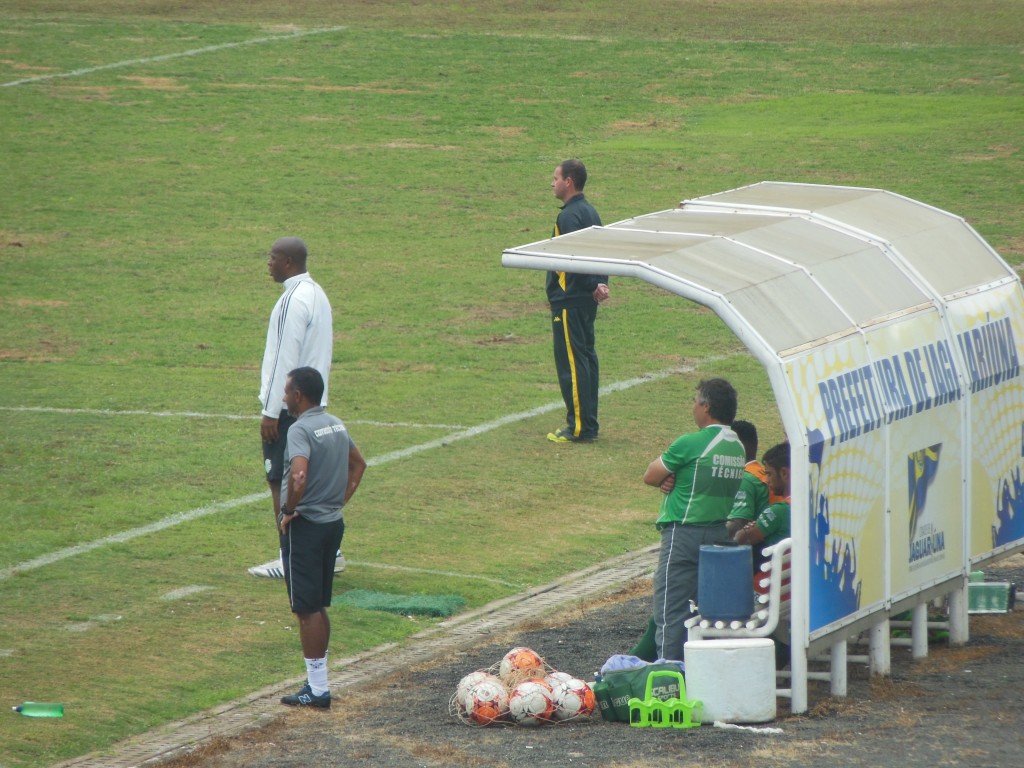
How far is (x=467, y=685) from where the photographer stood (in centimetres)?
917

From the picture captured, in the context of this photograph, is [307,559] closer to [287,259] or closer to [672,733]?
[672,733]

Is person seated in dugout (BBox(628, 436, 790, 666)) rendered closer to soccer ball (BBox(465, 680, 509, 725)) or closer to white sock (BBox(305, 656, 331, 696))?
soccer ball (BBox(465, 680, 509, 725))

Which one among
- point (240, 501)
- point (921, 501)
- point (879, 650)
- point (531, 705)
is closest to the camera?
point (531, 705)

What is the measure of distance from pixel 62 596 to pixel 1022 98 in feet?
92.3

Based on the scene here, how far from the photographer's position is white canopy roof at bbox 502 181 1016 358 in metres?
9.06

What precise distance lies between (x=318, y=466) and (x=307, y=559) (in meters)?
0.51

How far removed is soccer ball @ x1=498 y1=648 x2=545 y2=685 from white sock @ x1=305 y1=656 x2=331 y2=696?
3.18 feet

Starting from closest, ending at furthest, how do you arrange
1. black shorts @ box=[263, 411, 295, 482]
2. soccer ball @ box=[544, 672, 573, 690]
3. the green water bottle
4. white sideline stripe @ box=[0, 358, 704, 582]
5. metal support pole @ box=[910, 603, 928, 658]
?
the green water bottle
soccer ball @ box=[544, 672, 573, 690]
metal support pole @ box=[910, 603, 928, 658]
black shorts @ box=[263, 411, 295, 482]
white sideline stripe @ box=[0, 358, 704, 582]

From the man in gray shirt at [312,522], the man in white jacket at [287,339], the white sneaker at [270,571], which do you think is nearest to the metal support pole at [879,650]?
the man in gray shirt at [312,522]

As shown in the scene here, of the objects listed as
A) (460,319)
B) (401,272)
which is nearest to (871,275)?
(460,319)

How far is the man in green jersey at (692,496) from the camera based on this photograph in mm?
9383

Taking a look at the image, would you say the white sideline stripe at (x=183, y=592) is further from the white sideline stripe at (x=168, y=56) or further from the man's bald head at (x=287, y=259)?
the white sideline stripe at (x=168, y=56)

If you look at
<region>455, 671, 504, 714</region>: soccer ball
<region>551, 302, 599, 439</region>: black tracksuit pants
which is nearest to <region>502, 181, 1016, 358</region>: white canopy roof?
<region>455, 671, 504, 714</region>: soccer ball

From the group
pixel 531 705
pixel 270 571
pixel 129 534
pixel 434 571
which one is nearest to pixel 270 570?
pixel 270 571
